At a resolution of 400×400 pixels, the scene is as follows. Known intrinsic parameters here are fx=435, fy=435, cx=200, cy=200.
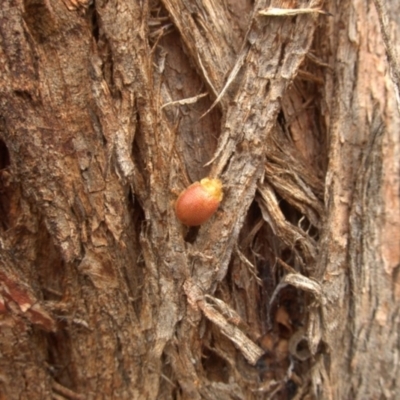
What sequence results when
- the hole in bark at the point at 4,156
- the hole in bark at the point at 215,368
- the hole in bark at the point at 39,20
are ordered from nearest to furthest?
the hole in bark at the point at 39,20 < the hole in bark at the point at 4,156 < the hole in bark at the point at 215,368

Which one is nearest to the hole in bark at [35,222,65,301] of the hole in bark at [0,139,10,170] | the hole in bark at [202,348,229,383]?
the hole in bark at [0,139,10,170]

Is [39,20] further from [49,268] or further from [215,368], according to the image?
[215,368]

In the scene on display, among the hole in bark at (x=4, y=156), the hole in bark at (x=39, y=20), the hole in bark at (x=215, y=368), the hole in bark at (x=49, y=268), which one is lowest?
the hole in bark at (x=215, y=368)

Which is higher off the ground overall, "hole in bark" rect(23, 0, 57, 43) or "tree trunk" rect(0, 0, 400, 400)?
"hole in bark" rect(23, 0, 57, 43)

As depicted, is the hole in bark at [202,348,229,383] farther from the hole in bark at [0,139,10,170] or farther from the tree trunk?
the hole in bark at [0,139,10,170]

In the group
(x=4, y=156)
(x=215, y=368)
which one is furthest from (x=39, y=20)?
(x=215, y=368)

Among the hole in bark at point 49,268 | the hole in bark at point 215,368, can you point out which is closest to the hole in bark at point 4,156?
the hole in bark at point 49,268

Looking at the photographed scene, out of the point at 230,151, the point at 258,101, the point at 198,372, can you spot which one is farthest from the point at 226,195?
the point at 198,372

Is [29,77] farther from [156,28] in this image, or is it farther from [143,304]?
[143,304]

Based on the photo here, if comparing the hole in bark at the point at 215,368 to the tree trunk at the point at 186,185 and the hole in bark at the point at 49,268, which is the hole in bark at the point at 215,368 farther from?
the hole in bark at the point at 49,268
